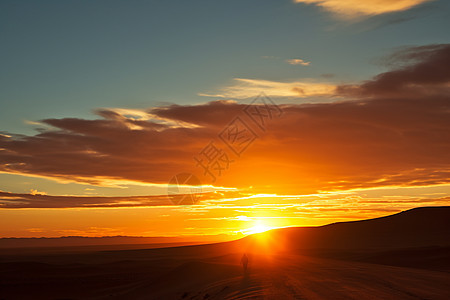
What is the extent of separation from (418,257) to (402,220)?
71.9 m

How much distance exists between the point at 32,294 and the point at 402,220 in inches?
4103

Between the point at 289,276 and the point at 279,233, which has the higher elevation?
the point at 279,233

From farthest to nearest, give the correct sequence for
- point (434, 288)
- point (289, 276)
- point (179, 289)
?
point (179, 289) → point (289, 276) → point (434, 288)

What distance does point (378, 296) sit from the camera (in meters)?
19.4

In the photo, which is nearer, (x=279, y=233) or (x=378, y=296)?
(x=378, y=296)

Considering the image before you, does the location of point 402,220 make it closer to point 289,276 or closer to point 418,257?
point 418,257

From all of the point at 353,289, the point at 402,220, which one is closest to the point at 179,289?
the point at 353,289

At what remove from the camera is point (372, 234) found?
119875 millimetres

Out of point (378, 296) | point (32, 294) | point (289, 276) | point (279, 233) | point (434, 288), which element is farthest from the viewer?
point (279, 233)

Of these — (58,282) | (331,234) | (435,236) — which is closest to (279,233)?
(331,234)

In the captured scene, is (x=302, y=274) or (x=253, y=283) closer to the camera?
(x=253, y=283)

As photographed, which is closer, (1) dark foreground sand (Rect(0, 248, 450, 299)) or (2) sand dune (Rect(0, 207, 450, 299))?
(1) dark foreground sand (Rect(0, 248, 450, 299))

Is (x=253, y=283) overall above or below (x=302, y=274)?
above

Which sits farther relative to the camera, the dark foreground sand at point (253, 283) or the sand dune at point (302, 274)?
the sand dune at point (302, 274)
